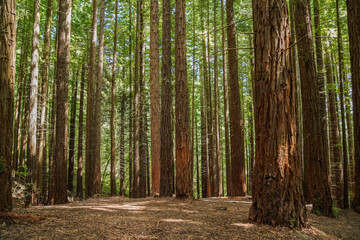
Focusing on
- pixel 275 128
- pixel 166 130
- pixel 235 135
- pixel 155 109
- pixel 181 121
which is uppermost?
pixel 155 109

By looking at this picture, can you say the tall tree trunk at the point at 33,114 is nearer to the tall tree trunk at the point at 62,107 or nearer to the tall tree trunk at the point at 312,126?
the tall tree trunk at the point at 62,107

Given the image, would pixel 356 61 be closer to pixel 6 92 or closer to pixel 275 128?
pixel 275 128

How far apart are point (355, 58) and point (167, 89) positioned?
5884 millimetres

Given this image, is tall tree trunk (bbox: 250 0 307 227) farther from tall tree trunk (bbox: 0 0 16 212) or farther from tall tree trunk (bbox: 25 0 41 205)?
tall tree trunk (bbox: 25 0 41 205)

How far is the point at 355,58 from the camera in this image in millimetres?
6582

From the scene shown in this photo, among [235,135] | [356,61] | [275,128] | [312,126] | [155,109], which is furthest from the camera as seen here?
[235,135]

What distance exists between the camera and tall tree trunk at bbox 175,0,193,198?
718 centimetres

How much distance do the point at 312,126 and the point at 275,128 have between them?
289 centimetres

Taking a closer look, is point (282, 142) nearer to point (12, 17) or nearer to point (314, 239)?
point (314, 239)

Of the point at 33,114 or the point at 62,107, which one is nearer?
the point at 33,114

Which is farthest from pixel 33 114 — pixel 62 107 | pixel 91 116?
pixel 91 116

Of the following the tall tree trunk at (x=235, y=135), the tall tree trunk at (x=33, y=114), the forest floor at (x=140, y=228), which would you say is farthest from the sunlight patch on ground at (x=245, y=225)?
the tall tree trunk at (x=33, y=114)

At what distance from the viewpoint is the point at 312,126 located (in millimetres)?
6367

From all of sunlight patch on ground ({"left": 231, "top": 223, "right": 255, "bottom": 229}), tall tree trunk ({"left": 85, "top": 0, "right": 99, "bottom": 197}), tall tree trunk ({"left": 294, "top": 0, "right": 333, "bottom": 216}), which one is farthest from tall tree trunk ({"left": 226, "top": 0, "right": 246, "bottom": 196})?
tall tree trunk ({"left": 85, "top": 0, "right": 99, "bottom": 197})
